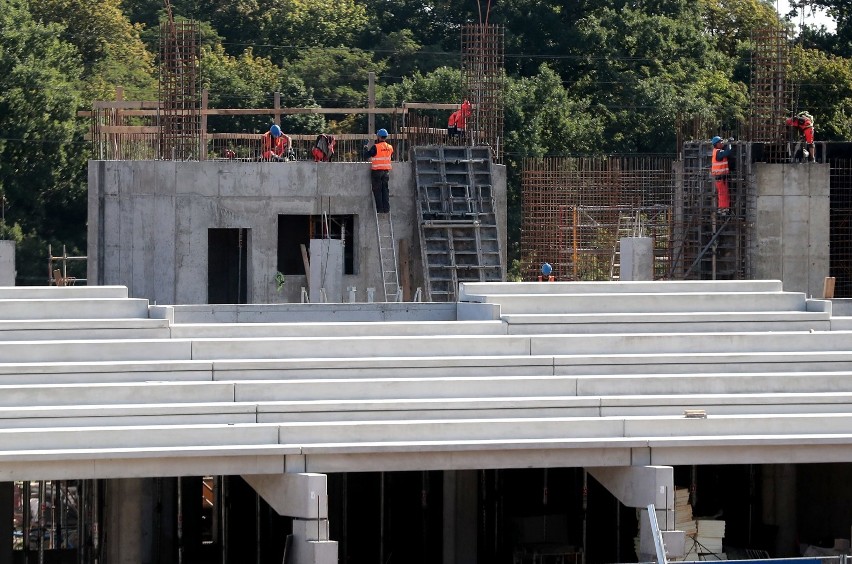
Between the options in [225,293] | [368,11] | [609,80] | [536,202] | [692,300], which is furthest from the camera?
[368,11]

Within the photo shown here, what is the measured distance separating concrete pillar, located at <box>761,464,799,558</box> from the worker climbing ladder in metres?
8.81

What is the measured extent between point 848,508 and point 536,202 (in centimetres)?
2158

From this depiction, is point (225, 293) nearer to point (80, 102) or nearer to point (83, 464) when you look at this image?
point (83, 464)

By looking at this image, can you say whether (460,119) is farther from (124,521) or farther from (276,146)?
(124,521)

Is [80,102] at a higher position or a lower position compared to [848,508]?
higher

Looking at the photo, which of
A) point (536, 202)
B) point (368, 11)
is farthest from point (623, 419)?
point (368, 11)

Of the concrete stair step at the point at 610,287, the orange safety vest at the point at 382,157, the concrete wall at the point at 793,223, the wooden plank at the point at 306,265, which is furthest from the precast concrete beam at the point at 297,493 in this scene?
the concrete wall at the point at 793,223

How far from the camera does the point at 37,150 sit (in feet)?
206

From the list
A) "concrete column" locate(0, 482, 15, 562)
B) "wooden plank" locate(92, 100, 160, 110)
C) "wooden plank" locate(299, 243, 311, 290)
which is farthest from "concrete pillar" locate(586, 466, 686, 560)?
"wooden plank" locate(92, 100, 160, 110)

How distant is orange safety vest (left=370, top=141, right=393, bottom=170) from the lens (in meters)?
34.9

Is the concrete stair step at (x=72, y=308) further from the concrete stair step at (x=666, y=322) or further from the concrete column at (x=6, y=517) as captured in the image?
the concrete stair step at (x=666, y=322)

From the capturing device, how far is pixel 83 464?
2291 centimetres

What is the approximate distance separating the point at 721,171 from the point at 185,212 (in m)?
10.2

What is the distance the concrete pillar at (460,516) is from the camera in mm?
28359
